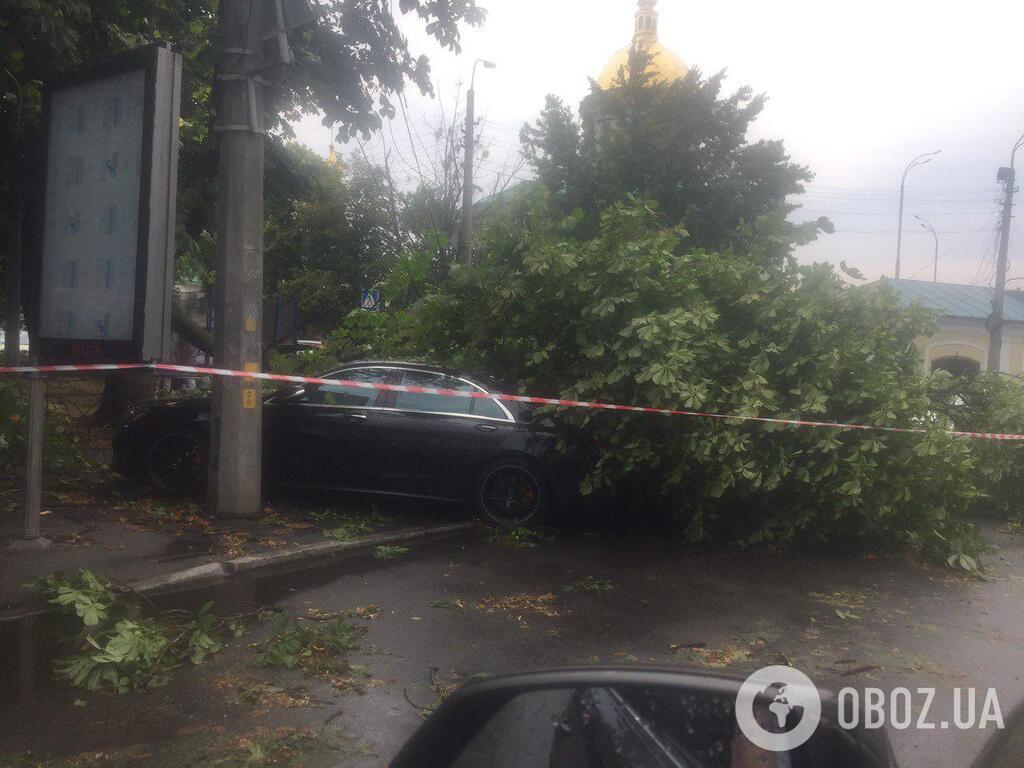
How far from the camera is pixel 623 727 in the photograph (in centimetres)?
169

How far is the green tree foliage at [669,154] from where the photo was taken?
23.9 metres

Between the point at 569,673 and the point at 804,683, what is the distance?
1.47ft

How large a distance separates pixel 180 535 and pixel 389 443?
229cm

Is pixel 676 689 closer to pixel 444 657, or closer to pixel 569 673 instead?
pixel 569 673

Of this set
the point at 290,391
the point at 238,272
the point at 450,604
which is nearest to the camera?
the point at 450,604

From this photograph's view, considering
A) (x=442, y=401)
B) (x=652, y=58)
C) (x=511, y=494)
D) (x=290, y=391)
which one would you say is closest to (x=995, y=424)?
(x=511, y=494)

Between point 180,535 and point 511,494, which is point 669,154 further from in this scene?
point 180,535

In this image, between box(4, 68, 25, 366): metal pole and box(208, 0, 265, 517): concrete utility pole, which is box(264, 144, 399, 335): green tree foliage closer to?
box(4, 68, 25, 366): metal pole

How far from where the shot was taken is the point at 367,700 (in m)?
4.55

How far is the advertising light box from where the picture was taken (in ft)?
21.2

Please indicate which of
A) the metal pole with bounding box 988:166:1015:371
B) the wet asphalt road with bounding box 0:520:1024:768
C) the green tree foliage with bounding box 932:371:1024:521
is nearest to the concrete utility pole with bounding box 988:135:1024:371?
the metal pole with bounding box 988:166:1015:371

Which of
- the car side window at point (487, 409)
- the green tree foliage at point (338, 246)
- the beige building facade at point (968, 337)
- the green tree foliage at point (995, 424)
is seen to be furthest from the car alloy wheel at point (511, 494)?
the beige building facade at point (968, 337)

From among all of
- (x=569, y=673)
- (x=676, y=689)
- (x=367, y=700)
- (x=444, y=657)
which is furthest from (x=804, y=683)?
(x=444, y=657)

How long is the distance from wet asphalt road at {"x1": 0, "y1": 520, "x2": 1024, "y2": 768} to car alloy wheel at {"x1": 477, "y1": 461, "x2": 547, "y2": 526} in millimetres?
558
